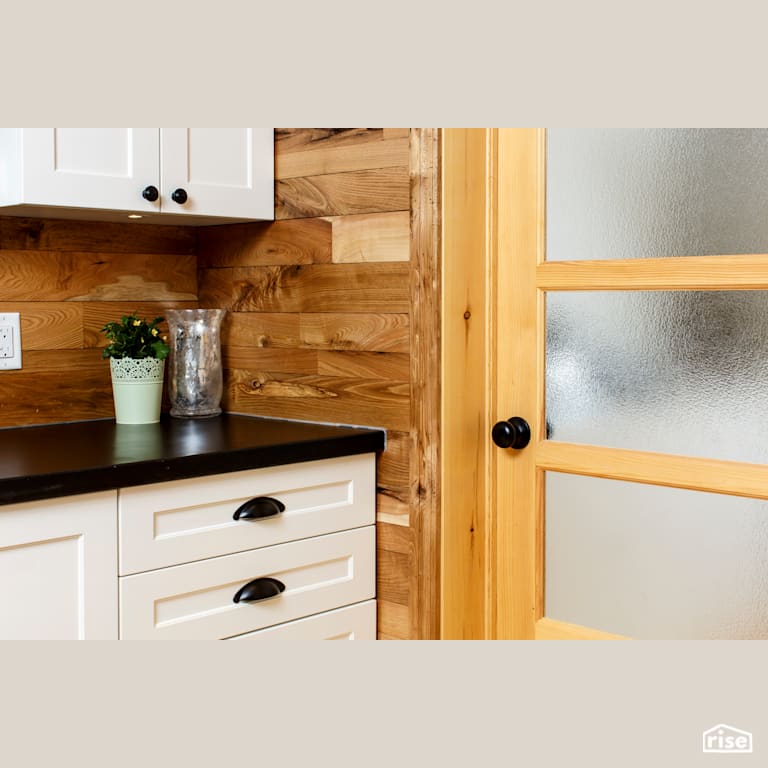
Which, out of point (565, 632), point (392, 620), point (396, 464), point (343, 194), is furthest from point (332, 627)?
point (343, 194)

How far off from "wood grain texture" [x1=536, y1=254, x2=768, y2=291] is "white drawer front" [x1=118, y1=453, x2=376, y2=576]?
0.63 m

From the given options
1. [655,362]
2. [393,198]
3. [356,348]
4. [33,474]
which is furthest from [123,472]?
[655,362]

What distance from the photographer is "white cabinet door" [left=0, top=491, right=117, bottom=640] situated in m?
2.06

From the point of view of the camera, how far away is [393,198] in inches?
102

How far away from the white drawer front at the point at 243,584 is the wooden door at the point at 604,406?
232 millimetres

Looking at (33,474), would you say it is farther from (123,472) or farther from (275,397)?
(275,397)

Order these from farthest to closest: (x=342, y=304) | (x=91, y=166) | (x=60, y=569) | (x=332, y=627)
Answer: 1. (x=342, y=304)
2. (x=332, y=627)
3. (x=91, y=166)
4. (x=60, y=569)

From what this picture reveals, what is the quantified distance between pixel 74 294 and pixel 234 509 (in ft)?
2.86

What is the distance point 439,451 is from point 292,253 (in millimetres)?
668

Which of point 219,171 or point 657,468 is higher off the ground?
point 219,171

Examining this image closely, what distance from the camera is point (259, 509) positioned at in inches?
96.5

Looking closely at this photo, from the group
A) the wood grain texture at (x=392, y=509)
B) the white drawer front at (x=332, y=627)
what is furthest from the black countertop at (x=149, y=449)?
the white drawer front at (x=332, y=627)

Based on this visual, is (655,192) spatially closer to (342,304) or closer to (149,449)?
(342,304)

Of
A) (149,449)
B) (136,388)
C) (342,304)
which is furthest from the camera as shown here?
(136,388)
